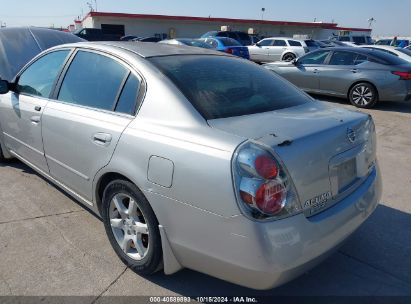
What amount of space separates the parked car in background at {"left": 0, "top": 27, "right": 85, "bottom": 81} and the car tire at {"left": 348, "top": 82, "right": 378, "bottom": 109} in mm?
6378

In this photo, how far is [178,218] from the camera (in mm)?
2215

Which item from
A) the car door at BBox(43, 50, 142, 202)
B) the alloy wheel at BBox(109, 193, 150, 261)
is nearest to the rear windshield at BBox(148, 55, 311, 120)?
the car door at BBox(43, 50, 142, 202)

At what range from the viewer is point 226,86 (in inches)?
110

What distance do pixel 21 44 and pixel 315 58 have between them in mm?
7167

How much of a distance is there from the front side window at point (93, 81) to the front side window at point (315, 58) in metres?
7.88

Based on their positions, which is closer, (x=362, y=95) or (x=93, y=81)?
(x=93, y=81)

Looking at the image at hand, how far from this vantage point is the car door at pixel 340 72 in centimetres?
900

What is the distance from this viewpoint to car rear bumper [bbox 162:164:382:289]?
1933 millimetres

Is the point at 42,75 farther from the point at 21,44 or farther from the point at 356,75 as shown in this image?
the point at 356,75

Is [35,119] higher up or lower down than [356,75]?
higher up

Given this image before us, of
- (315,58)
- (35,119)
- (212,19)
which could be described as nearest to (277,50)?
(315,58)

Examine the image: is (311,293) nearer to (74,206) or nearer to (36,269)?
(36,269)

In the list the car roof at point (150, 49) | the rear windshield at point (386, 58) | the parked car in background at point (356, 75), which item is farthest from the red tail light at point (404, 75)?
the car roof at point (150, 49)

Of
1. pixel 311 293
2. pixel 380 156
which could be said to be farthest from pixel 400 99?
pixel 311 293
